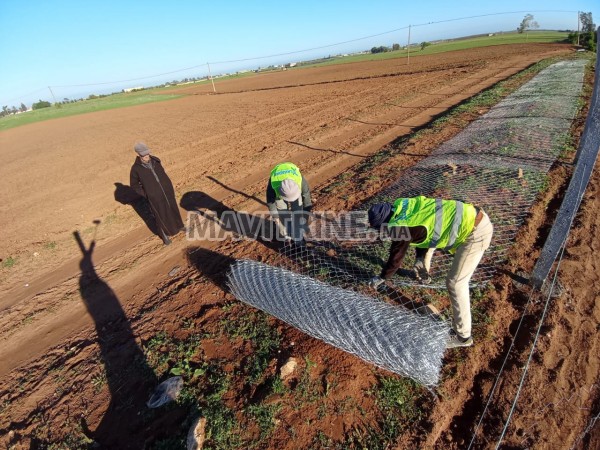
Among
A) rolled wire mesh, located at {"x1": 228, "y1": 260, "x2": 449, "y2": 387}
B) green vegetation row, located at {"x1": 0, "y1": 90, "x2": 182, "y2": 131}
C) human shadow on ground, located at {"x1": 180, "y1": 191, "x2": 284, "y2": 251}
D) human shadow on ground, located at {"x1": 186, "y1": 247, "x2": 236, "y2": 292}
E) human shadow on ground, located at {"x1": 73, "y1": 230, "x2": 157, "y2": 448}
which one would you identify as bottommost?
human shadow on ground, located at {"x1": 73, "y1": 230, "x2": 157, "y2": 448}

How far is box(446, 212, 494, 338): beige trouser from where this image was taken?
2.64 meters

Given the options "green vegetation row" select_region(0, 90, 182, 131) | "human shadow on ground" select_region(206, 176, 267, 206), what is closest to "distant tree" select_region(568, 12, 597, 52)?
"human shadow on ground" select_region(206, 176, 267, 206)

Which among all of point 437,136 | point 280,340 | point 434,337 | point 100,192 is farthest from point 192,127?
point 434,337

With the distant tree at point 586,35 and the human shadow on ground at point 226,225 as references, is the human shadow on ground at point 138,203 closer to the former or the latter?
the human shadow on ground at point 226,225

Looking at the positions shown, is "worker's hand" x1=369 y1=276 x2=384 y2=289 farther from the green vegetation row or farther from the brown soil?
the green vegetation row

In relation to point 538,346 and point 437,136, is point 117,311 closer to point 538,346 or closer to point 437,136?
point 538,346

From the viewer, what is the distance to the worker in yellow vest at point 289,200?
392 centimetres

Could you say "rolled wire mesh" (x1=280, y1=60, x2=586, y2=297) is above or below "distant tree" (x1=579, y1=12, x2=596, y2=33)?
below

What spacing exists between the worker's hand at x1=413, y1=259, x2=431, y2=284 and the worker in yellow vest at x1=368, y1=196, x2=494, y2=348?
885mm

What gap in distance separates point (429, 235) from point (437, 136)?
7.56 metres

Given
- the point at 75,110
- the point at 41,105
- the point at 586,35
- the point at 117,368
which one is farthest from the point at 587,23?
the point at 41,105

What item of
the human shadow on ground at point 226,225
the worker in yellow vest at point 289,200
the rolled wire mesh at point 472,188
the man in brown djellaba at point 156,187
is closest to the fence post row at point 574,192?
the rolled wire mesh at point 472,188

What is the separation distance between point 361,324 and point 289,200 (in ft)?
6.02

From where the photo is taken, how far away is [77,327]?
426 centimetres
